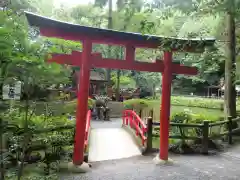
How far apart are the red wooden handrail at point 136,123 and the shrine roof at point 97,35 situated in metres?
2.88

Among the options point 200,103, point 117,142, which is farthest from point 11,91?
point 200,103

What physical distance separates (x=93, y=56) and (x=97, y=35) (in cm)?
46

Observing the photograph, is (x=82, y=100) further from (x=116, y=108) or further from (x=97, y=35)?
(x=116, y=108)

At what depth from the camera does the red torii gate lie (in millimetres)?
4977

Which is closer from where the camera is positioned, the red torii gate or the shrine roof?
the shrine roof

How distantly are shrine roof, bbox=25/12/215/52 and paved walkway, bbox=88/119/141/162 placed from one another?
310 centimetres

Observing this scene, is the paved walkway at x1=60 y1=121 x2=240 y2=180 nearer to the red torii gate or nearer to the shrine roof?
the red torii gate

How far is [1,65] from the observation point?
8.77ft

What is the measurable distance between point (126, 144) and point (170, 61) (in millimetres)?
3213

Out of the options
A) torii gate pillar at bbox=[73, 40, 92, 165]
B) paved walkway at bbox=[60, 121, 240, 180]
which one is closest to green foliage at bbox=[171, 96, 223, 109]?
paved walkway at bbox=[60, 121, 240, 180]

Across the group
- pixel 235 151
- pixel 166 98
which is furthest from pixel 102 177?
pixel 235 151

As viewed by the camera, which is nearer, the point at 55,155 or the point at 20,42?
the point at 20,42

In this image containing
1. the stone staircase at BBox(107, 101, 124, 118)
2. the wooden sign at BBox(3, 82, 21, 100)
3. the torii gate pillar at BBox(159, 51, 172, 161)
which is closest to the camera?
the wooden sign at BBox(3, 82, 21, 100)

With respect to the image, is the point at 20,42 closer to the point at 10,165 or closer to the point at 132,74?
the point at 10,165
